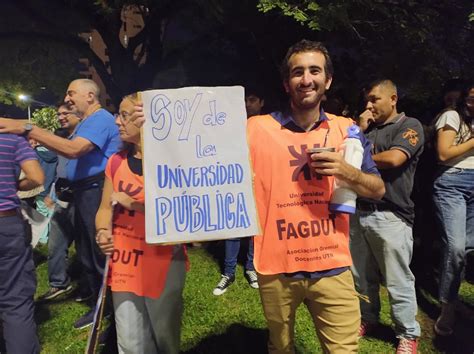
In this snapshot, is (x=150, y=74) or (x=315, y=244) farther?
(x=150, y=74)

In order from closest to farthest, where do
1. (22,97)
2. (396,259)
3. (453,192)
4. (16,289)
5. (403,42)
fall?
(16,289)
(396,259)
(453,192)
(403,42)
(22,97)

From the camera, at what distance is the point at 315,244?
7.25ft

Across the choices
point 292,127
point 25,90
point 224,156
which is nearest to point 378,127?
point 292,127

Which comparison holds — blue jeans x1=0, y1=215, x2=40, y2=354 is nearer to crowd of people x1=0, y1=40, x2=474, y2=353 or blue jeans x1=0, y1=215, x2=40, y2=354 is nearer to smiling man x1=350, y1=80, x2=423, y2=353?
crowd of people x1=0, y1=40, x2=474, y2=353

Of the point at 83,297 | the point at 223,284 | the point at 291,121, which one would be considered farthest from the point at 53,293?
the point at 291,121

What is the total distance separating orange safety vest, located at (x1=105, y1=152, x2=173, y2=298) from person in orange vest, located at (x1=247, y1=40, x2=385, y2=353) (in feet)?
1.83

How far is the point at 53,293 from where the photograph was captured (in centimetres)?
462

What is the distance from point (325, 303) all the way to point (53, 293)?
3.34 metres

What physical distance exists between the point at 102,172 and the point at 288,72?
1.93m

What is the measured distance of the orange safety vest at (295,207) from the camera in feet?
7.25

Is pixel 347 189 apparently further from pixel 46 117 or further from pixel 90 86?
pixel 46 117

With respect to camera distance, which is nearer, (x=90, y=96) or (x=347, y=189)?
(x=347, y=189)

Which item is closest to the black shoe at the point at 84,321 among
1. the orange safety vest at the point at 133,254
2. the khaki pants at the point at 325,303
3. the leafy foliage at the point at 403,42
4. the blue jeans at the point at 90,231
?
the blue jeans at the point at 90,231

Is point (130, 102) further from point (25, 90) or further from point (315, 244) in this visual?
point (25, 90)
